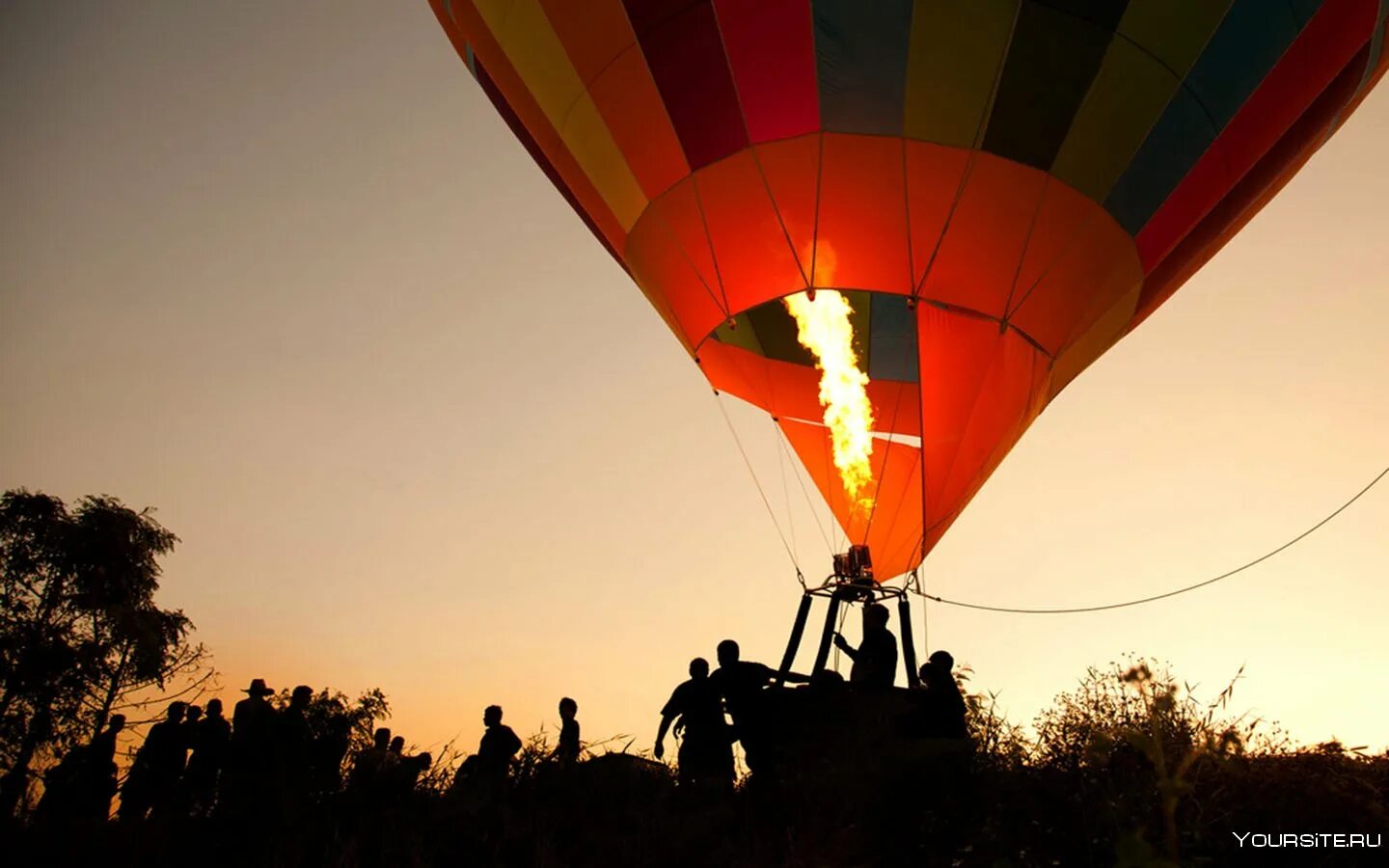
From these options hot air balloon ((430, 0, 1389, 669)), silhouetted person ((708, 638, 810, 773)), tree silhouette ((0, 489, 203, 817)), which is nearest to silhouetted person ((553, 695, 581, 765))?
silhouetted person ((708, 638, 810, 773))

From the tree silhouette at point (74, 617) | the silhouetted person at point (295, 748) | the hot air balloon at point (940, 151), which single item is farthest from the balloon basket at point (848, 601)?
the tree silhouette at point (74, 617)

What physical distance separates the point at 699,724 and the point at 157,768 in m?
3.36

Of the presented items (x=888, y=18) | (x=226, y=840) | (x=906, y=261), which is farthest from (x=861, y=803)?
(x=888, y=18)

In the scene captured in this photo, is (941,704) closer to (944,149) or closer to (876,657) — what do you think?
(876,657)

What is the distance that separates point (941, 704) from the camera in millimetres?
6027

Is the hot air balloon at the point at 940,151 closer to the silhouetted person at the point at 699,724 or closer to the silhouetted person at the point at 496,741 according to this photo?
the silhouetted person at the point at 699,724

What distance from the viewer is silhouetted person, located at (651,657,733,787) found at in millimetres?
6234

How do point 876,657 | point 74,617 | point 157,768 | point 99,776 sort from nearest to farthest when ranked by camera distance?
point 99,776 < point 157,768 < point 876,657 < point 74,617

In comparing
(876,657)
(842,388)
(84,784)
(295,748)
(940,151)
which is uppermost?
(940,151)

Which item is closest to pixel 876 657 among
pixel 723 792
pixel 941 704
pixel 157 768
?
pixel 941 704

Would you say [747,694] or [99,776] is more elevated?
[747,694]

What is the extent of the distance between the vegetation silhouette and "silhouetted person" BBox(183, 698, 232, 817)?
21 mm

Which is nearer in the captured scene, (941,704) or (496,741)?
(941,704)

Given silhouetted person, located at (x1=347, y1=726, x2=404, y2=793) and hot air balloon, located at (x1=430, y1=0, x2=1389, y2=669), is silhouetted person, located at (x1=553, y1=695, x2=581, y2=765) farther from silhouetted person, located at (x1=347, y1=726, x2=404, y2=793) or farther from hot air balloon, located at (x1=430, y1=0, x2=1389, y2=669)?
hot air balloon, located at (x1=430, y1=0, x2=1389, y2=669)
